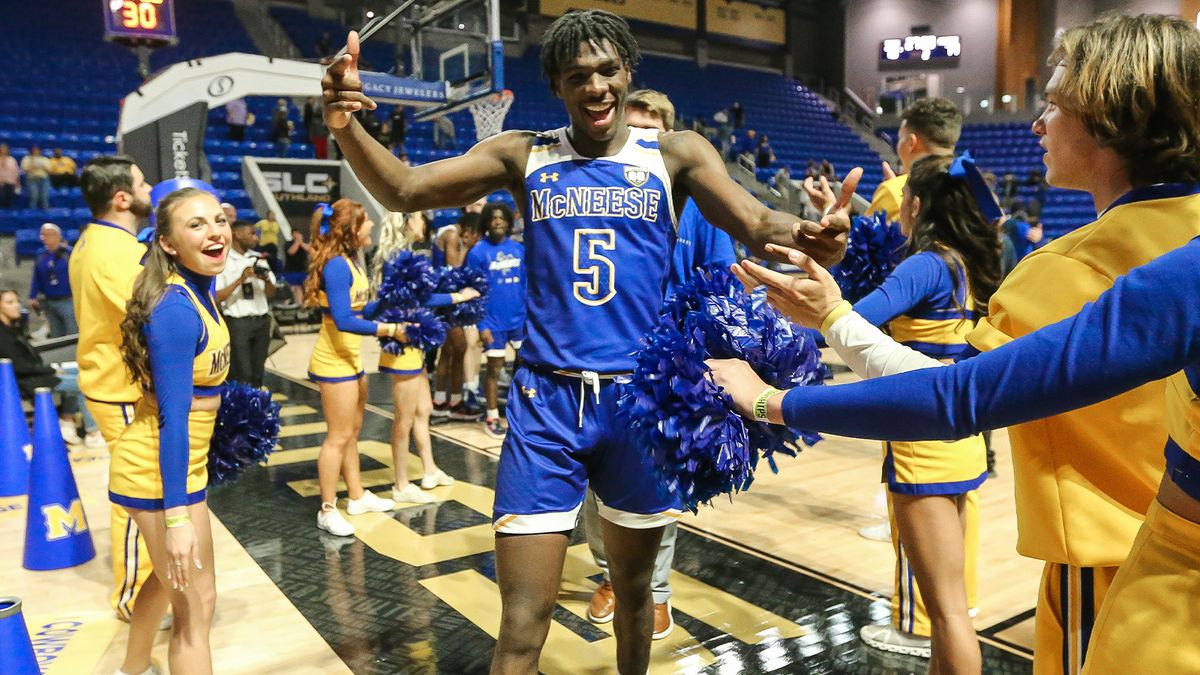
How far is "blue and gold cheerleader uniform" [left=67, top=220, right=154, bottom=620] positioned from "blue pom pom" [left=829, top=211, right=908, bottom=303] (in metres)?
2.52

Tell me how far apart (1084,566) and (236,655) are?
2.73 meters

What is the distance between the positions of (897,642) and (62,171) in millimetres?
A: 12875

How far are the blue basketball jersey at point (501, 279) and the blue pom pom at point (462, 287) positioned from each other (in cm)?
85

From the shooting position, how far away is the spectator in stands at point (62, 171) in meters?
12.0

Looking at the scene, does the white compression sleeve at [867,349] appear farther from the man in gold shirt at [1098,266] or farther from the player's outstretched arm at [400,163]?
the player's outstretched arm at [400,163]

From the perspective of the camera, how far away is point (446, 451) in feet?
19.1

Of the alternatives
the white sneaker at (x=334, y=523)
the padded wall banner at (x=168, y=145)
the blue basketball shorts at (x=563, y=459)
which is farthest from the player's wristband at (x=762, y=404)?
the padded wall banner at (x=168, y=145)

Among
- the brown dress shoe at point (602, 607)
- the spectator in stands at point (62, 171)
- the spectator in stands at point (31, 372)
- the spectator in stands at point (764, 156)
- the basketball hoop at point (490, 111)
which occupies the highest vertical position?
the spectator in stands at point (764, 156)

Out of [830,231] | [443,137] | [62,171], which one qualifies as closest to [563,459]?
[830,231]

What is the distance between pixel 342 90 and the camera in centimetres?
193

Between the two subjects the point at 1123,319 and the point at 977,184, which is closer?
the point at 1123,319

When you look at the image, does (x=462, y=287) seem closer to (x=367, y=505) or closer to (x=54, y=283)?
(x=367, y=505)

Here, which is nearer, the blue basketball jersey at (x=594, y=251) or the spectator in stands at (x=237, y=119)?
the blue basketball jersey at (x=594, y=251)

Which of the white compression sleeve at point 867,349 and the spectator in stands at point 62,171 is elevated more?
the spectator in stands at point 62,171
